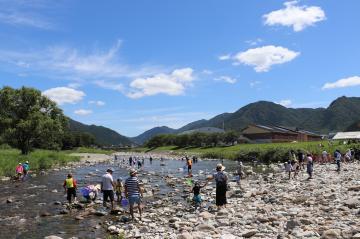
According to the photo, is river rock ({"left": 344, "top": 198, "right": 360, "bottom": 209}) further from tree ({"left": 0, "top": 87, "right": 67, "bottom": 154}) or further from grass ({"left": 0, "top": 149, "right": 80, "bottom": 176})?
tree ({"left": 0, "top": 87, "right": 67, "bottom": 154})

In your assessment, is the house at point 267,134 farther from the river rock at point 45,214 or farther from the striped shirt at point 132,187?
the striped shirt at point 132,187

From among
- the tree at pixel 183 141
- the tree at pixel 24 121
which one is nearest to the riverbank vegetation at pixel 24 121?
the tree at pixel 24 121

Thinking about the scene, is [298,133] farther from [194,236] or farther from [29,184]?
[194,236]

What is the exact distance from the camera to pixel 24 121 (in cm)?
8000

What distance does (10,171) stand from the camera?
50469mm

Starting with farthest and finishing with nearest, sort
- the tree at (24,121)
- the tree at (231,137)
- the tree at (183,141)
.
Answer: the tree at (183,141) < the tree at (231,137) < the tree at (24,121)

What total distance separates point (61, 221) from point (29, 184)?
2161 centimetres

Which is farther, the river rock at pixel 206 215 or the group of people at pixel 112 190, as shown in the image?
the group of people at pixel 112 190

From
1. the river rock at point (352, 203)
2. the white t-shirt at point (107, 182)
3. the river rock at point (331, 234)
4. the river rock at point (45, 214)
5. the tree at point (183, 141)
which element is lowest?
the river rock at point (45, 214)

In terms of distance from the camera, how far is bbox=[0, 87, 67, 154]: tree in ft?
258

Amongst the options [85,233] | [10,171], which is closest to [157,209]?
[85,233]

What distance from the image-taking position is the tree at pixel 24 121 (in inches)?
3096

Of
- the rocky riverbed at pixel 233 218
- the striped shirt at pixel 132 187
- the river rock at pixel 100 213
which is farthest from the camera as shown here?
the river rock at pixel 100 213

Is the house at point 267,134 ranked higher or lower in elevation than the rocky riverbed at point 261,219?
higher
